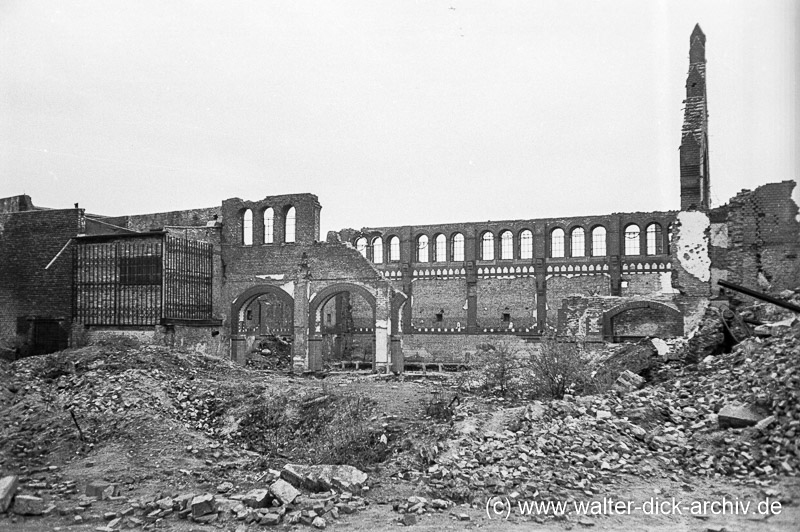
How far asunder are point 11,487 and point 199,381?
20.7ft

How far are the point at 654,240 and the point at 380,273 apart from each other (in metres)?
13.3

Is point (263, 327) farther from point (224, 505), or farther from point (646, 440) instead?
point (646, 440)

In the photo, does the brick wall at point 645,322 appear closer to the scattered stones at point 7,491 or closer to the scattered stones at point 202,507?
the scattered stones at point 202,507

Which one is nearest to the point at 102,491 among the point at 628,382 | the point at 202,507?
the point at 202,507

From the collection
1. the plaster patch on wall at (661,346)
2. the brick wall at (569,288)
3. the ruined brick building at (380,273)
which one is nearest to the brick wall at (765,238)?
the ruined brick building at (380,273)

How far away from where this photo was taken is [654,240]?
26.2 meters

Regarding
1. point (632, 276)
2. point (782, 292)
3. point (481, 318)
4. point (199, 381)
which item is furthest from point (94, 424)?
point (632, 276)

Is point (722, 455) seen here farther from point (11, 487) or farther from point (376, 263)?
point (376, 263)

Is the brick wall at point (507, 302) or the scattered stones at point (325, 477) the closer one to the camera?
the scattered stones at point (325, 477)

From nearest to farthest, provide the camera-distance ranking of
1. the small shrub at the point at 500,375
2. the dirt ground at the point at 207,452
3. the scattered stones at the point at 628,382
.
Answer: the dirt ground at the point at 207,452 < the scattered stones at the point at 628,382 < the small shrub at the point at 500,375

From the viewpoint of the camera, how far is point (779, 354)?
911 centimetres

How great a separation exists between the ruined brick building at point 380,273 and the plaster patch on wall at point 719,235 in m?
0.03

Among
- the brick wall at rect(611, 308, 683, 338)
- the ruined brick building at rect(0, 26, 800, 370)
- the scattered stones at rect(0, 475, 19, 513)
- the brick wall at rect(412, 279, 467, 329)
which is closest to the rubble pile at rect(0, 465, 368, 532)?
the scattered stones at rect(0, 475, 19, 513)

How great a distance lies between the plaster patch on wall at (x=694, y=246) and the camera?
46.0 feet
